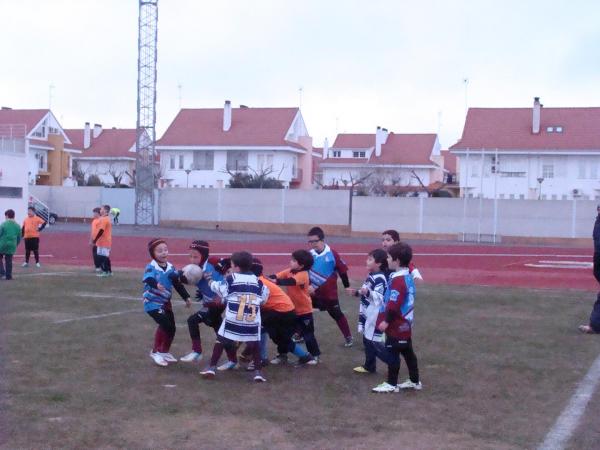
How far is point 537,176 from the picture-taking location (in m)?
56.7

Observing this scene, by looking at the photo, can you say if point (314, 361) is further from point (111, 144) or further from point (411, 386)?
point (111, 144)

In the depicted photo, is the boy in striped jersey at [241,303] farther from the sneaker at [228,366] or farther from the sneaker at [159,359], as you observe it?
the sneaker at [159,359]

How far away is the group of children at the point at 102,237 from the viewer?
19.5m

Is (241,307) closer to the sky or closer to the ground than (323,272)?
closer to the ground

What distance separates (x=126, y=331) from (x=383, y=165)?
63.5 m

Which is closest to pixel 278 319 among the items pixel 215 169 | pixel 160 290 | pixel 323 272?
pixel 160 290

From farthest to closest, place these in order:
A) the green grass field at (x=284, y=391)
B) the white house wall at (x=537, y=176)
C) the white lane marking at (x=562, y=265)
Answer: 1. the white house wall at (x=537, y=176)
2. the white lane marking at (x=562, y=265)
3. the green grass field at (x=284, y=391)

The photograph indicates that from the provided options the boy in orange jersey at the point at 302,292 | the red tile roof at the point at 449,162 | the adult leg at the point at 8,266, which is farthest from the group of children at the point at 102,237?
the red tile roof at the point at 449,162

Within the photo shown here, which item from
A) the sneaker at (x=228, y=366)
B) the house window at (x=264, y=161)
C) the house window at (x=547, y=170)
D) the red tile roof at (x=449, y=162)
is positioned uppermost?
the red tile roof at (x=449, y=162)

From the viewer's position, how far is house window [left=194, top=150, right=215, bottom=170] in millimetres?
68312

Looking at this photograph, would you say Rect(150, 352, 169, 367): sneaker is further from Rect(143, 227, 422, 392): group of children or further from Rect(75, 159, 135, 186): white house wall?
Rect(75, 159, 135, 186): white house wall

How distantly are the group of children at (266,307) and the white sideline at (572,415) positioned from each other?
5.07ft

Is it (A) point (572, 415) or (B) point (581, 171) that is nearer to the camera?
(A) point (572, 415)

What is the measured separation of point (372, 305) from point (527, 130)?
166 ft
